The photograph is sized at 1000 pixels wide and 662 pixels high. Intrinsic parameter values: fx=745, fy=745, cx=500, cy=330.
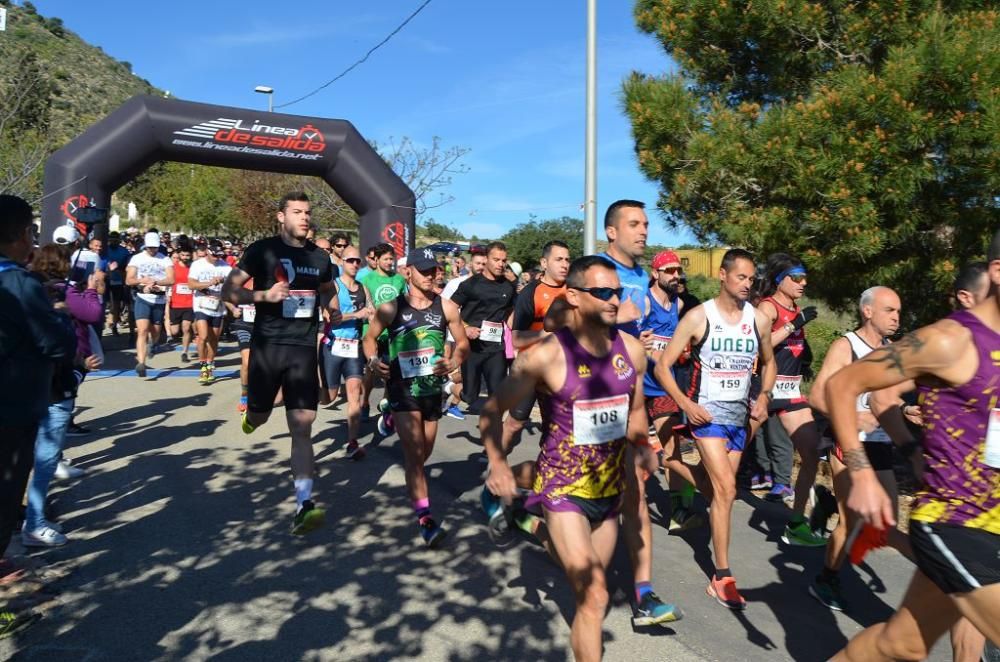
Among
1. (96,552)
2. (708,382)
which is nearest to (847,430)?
(708,382)

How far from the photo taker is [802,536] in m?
5.18

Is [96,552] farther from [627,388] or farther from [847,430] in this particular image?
[847,430]

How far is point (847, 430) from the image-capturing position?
7.94 ft

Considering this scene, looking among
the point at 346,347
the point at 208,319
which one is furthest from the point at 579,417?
the point at 208,319

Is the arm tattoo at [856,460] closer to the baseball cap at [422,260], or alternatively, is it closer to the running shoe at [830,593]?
the running shoe at [830,593]

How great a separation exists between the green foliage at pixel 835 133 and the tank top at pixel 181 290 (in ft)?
25.3

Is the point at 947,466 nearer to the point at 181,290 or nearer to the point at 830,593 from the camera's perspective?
the point at 830,593

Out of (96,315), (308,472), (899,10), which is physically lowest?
(308,472)

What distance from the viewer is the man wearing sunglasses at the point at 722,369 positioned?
438 centimetres

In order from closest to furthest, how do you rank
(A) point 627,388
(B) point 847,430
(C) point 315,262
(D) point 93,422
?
(B) point 847,430 < (A) point 627,388 < (C) point 315,262 < (D) point 93,422

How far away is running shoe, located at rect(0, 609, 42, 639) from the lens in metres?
3.56

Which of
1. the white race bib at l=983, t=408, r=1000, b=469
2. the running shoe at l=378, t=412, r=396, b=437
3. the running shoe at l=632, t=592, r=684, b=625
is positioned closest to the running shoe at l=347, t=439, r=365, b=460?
the running shoe at l=378, t=412, r=396, b=437

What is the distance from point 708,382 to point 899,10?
500 cm

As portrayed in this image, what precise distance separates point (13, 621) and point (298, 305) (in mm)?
2519
